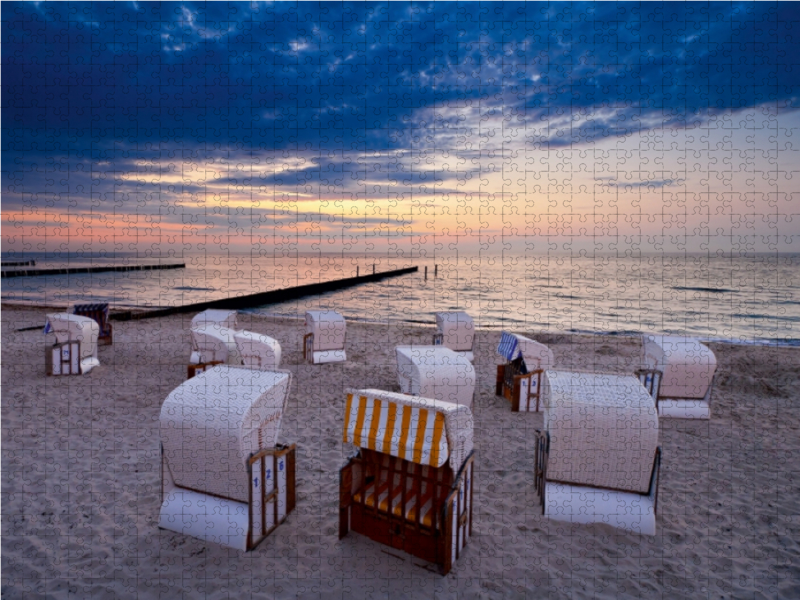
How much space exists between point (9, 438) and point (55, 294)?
47.0 metres

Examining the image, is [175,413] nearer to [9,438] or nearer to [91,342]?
[9,438]

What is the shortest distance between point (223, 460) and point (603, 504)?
14.8 ft

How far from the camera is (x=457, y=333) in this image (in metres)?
13.6

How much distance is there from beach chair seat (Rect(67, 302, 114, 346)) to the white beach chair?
803cm

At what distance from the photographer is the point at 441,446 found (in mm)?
4504

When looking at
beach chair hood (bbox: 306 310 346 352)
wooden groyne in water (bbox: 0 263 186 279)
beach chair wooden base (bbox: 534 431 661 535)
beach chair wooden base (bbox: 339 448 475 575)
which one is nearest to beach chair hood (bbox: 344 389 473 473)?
beach chair wooden base (bbox: 339 448 475 575)

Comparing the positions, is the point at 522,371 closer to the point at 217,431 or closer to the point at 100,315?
the point at 217,431

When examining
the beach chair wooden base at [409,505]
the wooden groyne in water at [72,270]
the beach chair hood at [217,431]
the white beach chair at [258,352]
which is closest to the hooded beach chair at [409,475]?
the beach chair wooden base at [409,505]

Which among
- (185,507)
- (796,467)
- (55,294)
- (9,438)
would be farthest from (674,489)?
(55,294)

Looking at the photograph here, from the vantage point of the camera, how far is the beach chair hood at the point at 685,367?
9391mm

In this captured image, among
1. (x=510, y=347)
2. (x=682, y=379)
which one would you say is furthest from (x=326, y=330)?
(x=682, y=379)

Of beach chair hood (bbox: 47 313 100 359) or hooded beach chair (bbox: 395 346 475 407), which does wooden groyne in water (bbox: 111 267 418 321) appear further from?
hooded beach chair (bbox: 395 346 475 407)

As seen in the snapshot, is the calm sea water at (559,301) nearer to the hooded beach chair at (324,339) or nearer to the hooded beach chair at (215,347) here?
the hooded beach chair at (324,339)

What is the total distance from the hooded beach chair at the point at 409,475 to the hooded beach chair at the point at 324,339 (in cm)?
853
